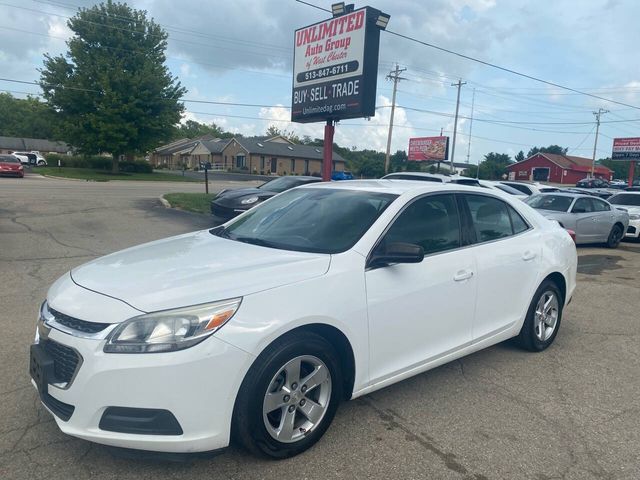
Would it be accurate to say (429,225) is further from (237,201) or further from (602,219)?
(602,219)

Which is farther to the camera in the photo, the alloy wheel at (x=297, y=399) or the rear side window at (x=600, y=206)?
the rear side window at (x=600, y=206)

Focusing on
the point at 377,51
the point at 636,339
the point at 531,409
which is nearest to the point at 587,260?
the point at 636,339

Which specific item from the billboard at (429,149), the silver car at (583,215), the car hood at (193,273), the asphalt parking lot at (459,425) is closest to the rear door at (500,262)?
the asphalt parking lot at (459,425)

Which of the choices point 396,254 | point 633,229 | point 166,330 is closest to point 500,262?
point 396,254

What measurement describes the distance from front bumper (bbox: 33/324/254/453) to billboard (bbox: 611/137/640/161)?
195ft

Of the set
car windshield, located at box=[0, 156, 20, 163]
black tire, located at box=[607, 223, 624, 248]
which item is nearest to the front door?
black tire, located at box=[607, 223, 624, 248]

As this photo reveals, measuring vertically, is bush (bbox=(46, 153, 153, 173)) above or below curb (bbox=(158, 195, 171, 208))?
above

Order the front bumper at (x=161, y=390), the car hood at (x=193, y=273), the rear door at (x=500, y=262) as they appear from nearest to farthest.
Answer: the front bumper at (x=161, y=390)
the car hood at (x=193, y=273)
the rear door at (x=500, y=262)

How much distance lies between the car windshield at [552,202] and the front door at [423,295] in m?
10.2

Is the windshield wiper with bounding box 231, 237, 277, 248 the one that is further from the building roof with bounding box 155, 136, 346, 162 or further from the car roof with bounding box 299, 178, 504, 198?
the building roof with bounding box 155, 136, 346, 162

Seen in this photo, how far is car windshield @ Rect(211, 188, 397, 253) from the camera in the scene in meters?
3.66

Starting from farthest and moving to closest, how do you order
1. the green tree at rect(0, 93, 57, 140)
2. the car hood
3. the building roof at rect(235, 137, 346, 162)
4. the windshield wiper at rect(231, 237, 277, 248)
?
the green tree at rect(0, 93, 57, 140), the building roof at rect(235, 137, 346, 162), the windshield wiper at rect(231, 237, 277, 248), the car hood

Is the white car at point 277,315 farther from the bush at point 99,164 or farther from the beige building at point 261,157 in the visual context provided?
the beige building at point 261,157

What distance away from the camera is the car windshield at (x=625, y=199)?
1667cm
